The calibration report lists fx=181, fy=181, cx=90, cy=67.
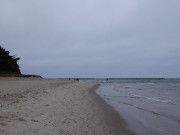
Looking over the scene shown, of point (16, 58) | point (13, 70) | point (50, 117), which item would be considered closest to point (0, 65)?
point (13, 70)

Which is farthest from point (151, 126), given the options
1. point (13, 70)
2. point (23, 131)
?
point (13, 70)

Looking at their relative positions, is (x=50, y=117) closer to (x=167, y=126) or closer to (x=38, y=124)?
(x=38, y=124)

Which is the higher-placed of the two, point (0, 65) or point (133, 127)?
point (0, 65)

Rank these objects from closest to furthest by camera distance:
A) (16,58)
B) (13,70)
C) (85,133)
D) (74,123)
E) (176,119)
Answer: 1. (85,133)
2. (74,123)
3. (176,119)
4. (13,70)
5. (16,58)

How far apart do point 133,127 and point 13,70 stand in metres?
55.7

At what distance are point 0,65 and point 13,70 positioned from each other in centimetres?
705

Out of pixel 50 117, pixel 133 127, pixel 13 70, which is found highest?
pixel 13 70

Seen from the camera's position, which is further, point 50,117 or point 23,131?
point 50,117

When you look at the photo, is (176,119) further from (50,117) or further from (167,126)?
(50,117)

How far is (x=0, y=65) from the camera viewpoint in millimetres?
50812

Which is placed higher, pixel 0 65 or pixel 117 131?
pixel 0 65

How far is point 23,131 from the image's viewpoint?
532 cm

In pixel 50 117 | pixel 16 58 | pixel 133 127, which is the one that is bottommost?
pixel 133 127

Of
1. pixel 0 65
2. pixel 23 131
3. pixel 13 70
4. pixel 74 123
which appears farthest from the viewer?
pixel 13 70
